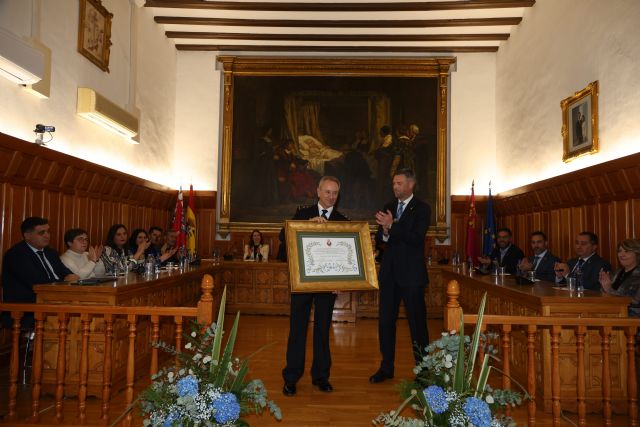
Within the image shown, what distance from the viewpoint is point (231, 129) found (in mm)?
9562

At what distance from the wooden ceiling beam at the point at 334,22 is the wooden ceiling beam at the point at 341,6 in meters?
0.45

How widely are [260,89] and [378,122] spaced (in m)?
2.43

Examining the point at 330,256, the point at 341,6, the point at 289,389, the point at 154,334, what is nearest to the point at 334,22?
the point at 341,6

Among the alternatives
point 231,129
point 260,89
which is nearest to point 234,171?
point 231,129

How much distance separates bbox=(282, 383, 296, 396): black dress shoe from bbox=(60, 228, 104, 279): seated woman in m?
2.38

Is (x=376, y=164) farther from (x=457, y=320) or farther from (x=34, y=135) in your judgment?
(x=457, y=320)

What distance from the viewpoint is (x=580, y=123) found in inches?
239

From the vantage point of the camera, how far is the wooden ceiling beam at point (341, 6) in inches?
305

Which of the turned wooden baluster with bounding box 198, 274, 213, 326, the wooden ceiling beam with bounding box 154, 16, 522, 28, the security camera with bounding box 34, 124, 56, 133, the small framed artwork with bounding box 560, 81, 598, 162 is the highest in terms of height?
the wooden ceiling beam with bounding box 154, 16, 522, 28

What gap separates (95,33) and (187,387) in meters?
5.96

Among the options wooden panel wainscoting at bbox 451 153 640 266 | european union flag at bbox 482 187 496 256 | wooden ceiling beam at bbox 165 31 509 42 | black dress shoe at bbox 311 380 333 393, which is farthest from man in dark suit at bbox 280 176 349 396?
wooden ceiling beam at bbox 165 31 509 42

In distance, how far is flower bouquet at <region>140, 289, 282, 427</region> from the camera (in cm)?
177

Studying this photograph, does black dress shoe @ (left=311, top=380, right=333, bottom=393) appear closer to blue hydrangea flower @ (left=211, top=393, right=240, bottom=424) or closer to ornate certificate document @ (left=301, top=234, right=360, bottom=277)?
ornate certificate document @ (left=301, top=234, right=360, bottom=277)

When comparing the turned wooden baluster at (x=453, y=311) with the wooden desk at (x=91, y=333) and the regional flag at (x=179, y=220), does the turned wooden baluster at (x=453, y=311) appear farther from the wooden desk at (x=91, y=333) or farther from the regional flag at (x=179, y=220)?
the regional flag at (x=179, y=220)
